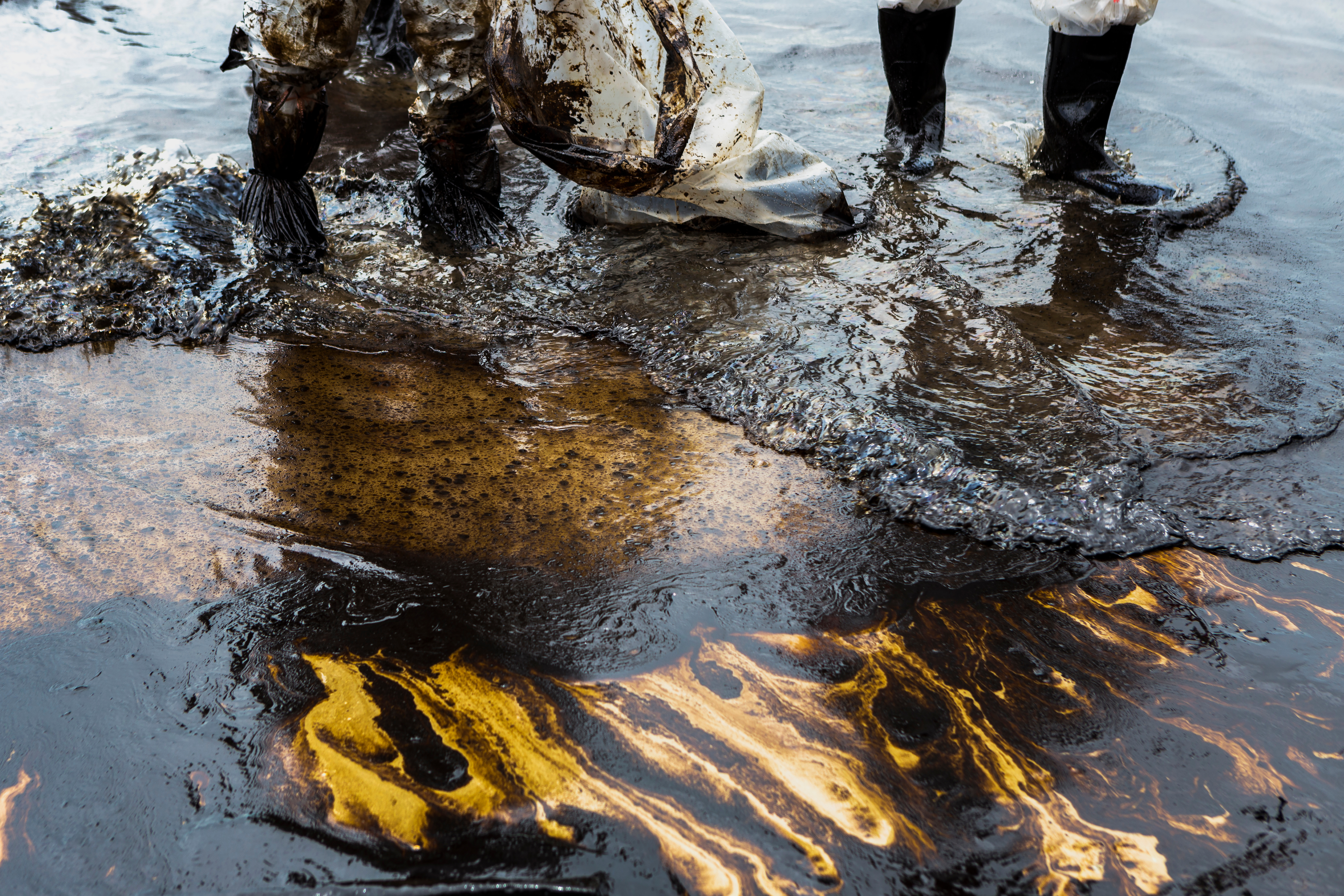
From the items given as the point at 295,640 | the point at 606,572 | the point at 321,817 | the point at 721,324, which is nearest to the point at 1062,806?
the point at 606,572

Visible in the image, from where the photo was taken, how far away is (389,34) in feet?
17.0

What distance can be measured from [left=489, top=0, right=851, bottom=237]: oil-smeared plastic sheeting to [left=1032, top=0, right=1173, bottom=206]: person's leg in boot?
1204 millimetres

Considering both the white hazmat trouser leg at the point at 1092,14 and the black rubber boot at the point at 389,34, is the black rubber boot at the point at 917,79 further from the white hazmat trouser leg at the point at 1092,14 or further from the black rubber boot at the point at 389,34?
the black rubber boot at the point at 389,34

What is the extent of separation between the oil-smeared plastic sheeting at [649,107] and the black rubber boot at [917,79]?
0.99m

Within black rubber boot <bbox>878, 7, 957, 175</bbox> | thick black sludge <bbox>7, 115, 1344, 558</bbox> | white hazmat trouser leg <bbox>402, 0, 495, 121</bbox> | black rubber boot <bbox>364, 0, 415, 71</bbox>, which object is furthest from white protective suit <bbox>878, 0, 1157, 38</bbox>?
black rubber boot <bbox>364, 0, 415, 71</bbox>

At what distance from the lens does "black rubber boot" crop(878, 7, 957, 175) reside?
3.80 metres

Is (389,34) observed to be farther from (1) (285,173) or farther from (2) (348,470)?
(2) (348,470)

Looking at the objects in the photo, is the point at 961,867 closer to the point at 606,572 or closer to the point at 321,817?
the point at 606,572

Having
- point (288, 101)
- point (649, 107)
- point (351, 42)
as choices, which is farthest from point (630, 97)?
point (288, 101)

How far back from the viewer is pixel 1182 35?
5316 millimetres

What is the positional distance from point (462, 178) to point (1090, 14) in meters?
2.49

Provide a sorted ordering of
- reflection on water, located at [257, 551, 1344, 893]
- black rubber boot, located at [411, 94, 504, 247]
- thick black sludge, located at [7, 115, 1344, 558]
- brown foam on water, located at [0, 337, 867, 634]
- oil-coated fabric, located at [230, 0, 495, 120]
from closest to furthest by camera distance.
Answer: reflection on water, located at [257, 551, 1344, 893], brown foam on water, located at [0, 337, 867, 634], thick black sludge, located at [7, 115, 1344, 558], oil-coated fabric, located at [230, 0, 495, 120], black rubber boot, located at [411, 94, 504, 247]

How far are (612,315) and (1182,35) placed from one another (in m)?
4.55

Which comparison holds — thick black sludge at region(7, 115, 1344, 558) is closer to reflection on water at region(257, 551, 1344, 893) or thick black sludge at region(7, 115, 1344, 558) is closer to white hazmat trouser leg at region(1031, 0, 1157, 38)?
reflection on water at region(257, 551, 1344, 893)
